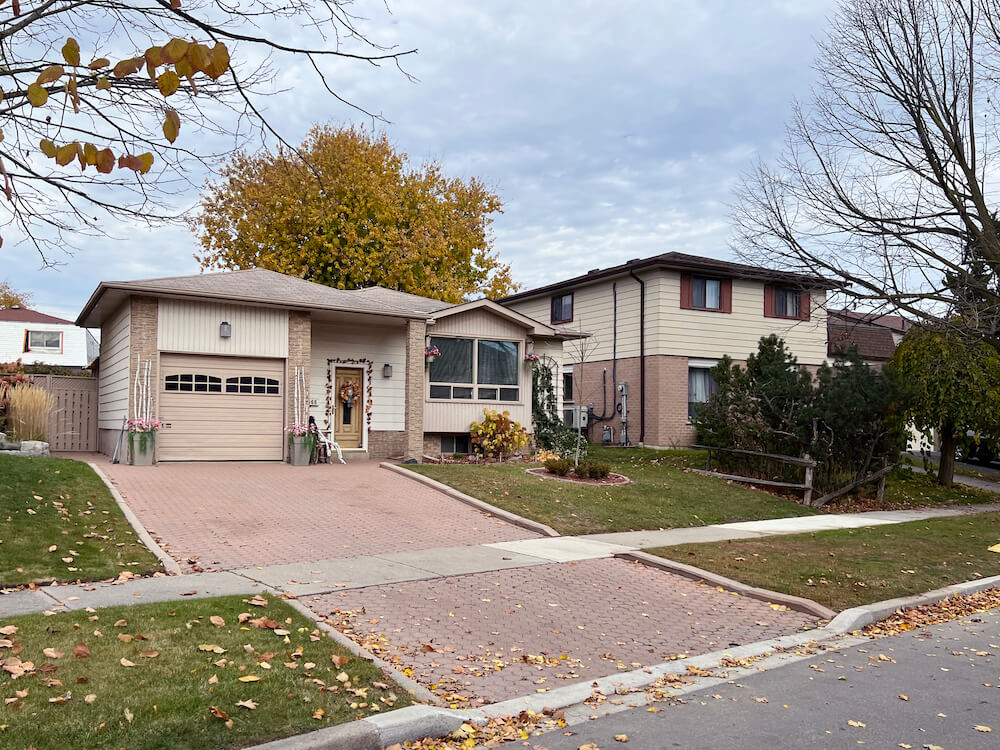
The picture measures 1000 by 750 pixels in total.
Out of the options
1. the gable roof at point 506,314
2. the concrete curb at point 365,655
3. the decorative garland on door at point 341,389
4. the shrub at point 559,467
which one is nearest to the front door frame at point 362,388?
the decorative garland on door at point 341,389

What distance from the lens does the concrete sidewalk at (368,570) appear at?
761 centimetres

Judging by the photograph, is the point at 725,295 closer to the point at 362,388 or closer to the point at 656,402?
the point at 656,402

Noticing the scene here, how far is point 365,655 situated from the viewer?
6.26 m

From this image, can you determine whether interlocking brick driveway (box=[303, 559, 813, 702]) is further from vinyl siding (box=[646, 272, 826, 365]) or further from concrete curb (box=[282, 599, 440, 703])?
vinyl siding (box=[646, 272, 826, 365])

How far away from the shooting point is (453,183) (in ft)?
127

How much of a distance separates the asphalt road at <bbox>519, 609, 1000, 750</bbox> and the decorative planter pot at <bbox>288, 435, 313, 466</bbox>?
1312cm

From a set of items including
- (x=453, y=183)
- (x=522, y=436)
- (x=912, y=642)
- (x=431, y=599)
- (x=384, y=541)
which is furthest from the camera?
(x=453, y=183)

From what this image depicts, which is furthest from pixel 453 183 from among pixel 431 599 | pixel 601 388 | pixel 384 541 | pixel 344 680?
pixel 344 680

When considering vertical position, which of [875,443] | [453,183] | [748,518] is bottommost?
[748,518]

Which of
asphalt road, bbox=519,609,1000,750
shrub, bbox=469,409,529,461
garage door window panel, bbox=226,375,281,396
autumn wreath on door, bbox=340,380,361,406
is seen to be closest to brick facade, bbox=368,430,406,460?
autumn wreath on door, bbox=340,380,361,406

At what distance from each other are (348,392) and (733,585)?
12920 mm

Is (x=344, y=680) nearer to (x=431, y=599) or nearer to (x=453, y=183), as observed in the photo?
(x=431, y=599)

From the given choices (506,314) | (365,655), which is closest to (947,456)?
(506,314)

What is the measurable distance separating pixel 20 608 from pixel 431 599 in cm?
356
